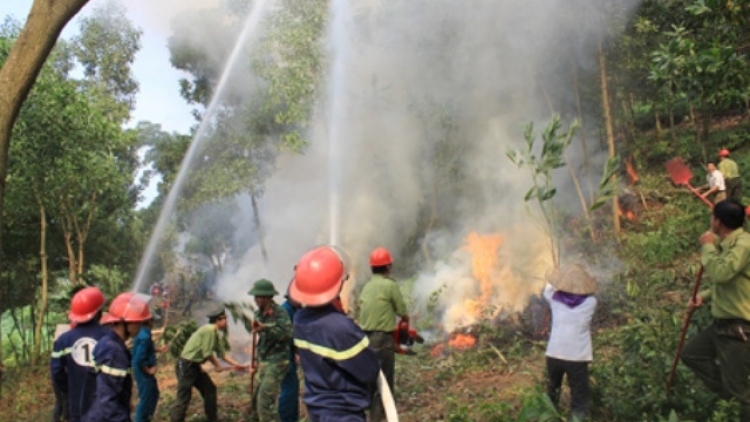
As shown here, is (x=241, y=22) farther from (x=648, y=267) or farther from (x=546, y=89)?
(x=648, y=267)

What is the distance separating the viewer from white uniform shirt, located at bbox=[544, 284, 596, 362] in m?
4.60

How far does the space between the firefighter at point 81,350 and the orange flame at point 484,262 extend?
8.21 m

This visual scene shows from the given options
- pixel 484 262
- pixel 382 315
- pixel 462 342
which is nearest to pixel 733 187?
pixel 484 262

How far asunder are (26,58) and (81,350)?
233 centimetres

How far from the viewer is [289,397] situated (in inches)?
227

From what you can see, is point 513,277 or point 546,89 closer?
point 513,277

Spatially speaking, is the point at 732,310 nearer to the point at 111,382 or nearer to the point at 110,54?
the point at 111,382

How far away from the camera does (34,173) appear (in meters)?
12.3

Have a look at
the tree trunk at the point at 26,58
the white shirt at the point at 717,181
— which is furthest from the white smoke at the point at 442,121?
A: the tree trunk at the point at 26,58

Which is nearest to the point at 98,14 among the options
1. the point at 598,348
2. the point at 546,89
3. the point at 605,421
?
the point at 546,89

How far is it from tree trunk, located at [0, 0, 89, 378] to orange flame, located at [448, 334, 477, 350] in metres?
6.71

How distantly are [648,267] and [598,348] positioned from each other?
388 cm

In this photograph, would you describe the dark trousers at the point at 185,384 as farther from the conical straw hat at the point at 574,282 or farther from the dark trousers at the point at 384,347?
the conical straw hat at the point at 574,282

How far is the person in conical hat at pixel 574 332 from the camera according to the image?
461cm
